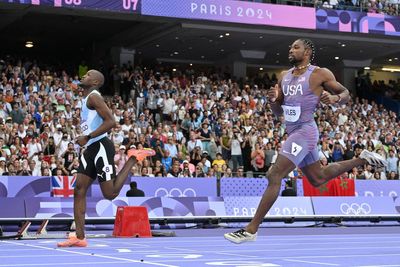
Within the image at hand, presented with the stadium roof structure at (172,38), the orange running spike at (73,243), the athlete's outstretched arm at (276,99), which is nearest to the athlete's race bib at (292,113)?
the athlete's outstretched arm at (276,99)

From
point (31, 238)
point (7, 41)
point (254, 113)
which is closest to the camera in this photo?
point (31, 238)

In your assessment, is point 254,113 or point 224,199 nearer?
point 224,199

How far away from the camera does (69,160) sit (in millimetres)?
20219

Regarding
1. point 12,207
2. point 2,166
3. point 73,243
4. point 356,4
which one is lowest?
point 73,243

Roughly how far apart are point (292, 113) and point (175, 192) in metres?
11.1

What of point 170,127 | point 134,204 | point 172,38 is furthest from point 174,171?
point 172,38

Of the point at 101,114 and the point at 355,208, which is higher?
the point at 101,114

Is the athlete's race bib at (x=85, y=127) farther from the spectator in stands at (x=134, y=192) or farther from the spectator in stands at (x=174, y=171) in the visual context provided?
the spectator in stands at (x=174, y=171)

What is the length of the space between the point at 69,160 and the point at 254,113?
1023cm

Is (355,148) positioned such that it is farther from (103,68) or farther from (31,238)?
(31,238)

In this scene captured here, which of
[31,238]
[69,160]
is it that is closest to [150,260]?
[31,238]

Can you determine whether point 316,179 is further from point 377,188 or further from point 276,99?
point 377,188

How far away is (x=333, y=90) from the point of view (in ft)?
28.8

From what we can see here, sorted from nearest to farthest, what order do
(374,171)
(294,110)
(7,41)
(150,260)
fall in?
(150,260) < (294,110) < (374,171) < (7,41)
